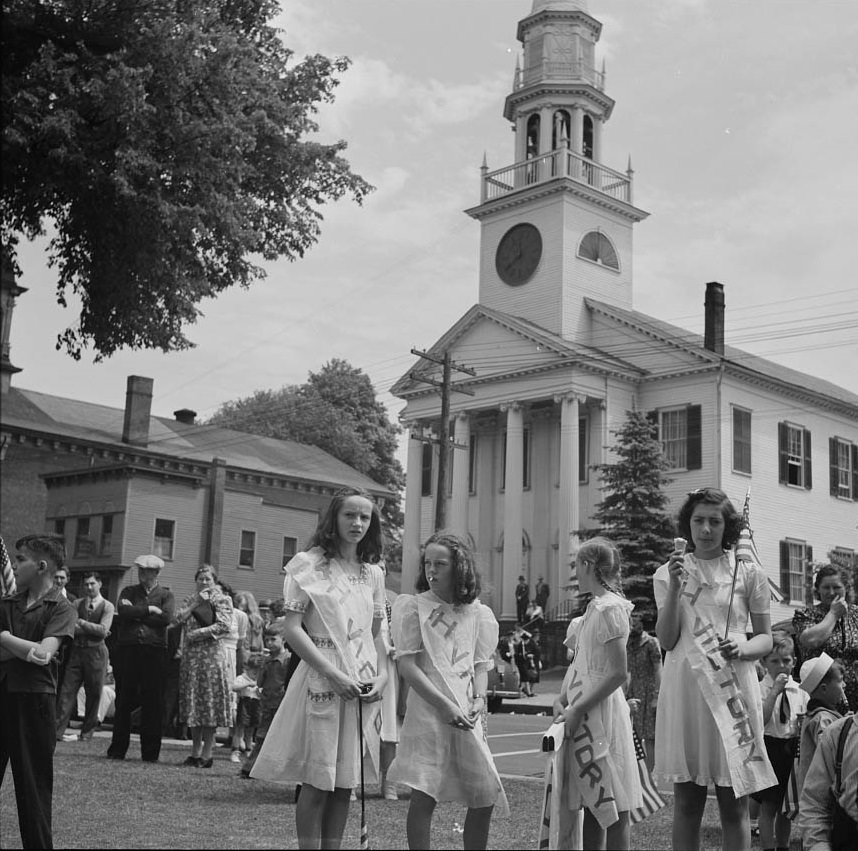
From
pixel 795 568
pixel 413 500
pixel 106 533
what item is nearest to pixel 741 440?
pixel 795 568

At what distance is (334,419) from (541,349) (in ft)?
86.1

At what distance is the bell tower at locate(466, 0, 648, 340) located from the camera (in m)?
38.6

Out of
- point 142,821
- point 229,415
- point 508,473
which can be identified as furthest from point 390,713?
point 229,415

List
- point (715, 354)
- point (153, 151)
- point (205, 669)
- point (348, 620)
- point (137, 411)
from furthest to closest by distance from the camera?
1. point (137, 411)
2. point (715, 354)
3. point (153, 151)
4. point (205, 669)
5. point (348, 620)

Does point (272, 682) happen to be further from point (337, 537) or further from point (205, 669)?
point (337, 537)

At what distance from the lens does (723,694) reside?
4855 millimetres

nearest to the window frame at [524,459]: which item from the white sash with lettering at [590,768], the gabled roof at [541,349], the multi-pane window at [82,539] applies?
the gabled roof at [541,349]

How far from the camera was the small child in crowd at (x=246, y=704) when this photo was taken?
455 inches

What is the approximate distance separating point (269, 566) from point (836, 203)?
31049 mm

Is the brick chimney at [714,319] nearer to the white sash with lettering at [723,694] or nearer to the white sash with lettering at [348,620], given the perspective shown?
the white sash with lettering at [723,694]

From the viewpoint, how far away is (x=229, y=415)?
209 feet

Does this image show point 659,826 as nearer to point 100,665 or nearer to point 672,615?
point 672,615

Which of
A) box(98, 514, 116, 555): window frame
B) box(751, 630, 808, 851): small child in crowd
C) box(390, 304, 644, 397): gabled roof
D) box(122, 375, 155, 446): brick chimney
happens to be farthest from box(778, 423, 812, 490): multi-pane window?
box(751, 630, 808, 851): small child in crowd

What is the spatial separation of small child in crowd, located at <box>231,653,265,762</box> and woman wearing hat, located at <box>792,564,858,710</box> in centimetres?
612
